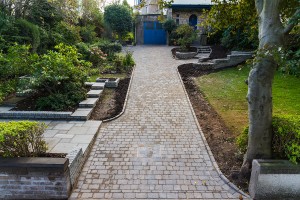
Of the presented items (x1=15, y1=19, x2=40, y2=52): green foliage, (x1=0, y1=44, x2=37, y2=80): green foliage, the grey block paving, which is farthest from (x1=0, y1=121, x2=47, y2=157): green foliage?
(x1=15, y1=19, x2=40, y2=52): green foliage

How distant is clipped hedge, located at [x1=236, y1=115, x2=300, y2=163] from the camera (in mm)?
4125

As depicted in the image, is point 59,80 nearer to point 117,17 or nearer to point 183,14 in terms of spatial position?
point 117,17

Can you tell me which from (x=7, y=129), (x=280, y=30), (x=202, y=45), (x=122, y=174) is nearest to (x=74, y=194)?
(x=122, y=174)

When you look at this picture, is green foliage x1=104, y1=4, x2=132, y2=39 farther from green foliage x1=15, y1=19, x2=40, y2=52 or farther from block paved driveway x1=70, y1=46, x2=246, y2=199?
block paved driveway x1=70, y1=46, x2=246, y2=199

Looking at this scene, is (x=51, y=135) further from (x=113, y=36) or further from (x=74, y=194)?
(x=113, y=36)

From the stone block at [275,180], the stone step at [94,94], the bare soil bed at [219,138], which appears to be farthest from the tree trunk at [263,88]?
the stone step at [94,94]

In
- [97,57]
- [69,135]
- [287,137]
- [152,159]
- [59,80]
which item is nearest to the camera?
[287,137]

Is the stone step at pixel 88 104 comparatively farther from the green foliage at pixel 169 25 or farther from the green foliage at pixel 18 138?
the green foliage at pixel 169 25

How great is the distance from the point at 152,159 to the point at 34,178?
2.48m

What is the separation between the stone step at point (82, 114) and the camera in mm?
7445

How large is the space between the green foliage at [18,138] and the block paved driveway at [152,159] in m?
1.16

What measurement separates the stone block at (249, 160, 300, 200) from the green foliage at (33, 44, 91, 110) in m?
6.08

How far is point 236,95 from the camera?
32.8 ft

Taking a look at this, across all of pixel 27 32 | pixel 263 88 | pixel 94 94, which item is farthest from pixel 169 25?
pixel 263 88
